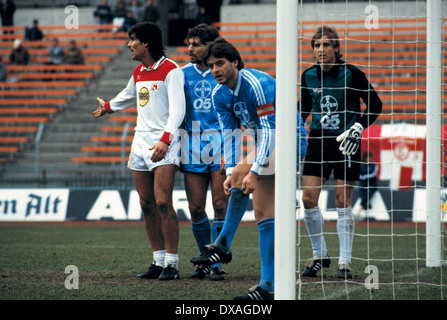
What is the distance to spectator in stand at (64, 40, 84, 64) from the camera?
67.8 ft

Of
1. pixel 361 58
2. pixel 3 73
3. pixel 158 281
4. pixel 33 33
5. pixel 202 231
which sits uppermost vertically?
pixel 33 33

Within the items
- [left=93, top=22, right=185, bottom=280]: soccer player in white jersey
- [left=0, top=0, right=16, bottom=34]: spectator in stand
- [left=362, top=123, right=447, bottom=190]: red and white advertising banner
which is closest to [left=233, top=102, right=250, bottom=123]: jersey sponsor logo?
[left=93, top=22, right=185, bottom=280]: soccer player in white jersey

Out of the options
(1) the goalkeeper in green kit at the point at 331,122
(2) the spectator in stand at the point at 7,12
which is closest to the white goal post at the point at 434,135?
(1) the goalkeeper in green kit at the point at 331,122

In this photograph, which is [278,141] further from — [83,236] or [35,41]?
[35,41]

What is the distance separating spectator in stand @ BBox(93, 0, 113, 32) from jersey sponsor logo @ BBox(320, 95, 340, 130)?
17.0 meters

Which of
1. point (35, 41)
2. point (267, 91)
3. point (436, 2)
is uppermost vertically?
point (35, 41)

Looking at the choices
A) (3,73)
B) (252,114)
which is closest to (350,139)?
(252,114)

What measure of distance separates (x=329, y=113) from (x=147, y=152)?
5.55 feet

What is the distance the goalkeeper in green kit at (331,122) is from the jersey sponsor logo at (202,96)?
0.88 m

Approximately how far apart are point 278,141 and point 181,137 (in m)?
2.31

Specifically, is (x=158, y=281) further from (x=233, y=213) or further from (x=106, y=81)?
(x=106, y=81)

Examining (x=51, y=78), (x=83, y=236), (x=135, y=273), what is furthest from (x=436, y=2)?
(x=51, y=78)

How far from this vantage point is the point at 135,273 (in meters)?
6.41

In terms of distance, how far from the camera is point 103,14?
22156 mm
